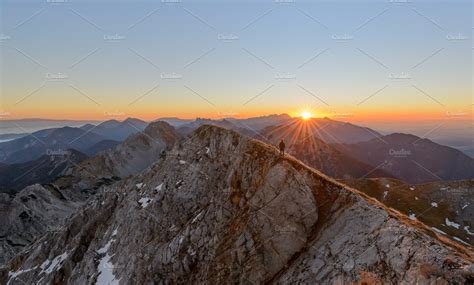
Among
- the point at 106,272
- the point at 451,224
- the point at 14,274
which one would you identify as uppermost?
the point at 106,272

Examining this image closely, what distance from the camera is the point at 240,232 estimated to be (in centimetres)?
4300

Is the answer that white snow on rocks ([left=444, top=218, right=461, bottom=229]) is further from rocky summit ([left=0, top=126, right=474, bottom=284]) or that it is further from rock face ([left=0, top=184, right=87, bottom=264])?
rock face ([left=0, top=184, right=87, bottom=264])

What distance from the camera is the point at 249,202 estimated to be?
4478 centimetres

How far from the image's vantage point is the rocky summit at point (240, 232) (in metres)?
30.5

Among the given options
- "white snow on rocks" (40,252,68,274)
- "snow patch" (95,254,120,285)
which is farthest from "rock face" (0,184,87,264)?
"snow patch" (95,254,120,285)

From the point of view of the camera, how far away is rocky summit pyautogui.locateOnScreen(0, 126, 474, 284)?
3053 cm

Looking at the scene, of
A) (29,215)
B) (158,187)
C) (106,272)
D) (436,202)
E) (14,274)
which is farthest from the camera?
(29,215)

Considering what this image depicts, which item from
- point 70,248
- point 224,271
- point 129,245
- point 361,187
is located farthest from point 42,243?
point 361,187

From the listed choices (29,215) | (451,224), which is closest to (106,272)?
(451,224)

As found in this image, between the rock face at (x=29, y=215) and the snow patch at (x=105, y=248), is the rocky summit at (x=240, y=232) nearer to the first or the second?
the snow patch at (x=105, y=248)

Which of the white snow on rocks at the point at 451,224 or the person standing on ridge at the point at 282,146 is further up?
the person standing on ridge at the point at 282,146

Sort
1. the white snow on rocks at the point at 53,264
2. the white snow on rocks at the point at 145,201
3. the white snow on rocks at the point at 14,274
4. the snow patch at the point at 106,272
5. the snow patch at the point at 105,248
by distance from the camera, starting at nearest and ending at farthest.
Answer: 1. the snow patch at the point at 106,272
2. the white snow on rocks at the point at 145,201
3. the snow patch at the point at 105,248
4. the white snow on rocks at the point at 53,264
5. the white snow on rocks at the point at 14,274

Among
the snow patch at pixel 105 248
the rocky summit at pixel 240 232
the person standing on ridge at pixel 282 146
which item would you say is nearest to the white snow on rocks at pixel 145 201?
the rocky summit at pixel 240 232

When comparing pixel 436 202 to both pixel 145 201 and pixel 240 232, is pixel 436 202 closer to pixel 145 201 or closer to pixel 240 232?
pixel 240 232
